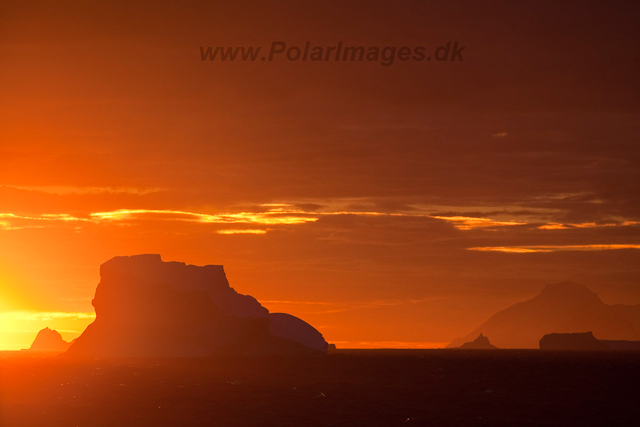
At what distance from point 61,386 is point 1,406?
26.9 metres

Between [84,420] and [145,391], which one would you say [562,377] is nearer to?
[145,391]

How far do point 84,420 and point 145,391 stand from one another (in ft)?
95.0

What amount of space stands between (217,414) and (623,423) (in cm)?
3560

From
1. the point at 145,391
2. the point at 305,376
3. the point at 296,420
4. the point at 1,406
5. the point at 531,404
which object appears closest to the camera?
the point at 296,420

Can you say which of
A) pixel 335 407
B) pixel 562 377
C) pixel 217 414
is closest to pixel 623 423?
pixel 335 407

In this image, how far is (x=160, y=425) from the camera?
5703 centimetres

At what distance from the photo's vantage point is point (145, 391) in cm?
8694

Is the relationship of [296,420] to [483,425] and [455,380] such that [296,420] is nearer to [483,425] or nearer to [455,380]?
[483,425]

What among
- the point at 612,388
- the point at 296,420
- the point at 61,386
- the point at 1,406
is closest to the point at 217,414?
the point at 296,420

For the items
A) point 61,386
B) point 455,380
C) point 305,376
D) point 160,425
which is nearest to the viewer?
point 160,425

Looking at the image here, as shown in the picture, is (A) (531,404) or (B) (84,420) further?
(A) (531,404)

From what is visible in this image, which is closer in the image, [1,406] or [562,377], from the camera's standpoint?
[1,406]

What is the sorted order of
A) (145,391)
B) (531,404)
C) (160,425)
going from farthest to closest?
(145,391), (531,404), (160,425)

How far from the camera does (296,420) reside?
200 feet
